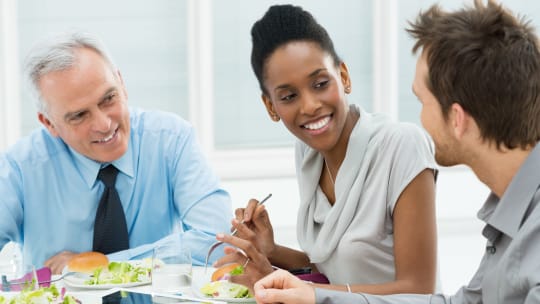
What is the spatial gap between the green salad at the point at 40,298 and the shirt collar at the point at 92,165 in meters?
0.86

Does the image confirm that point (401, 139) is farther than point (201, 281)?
Yes

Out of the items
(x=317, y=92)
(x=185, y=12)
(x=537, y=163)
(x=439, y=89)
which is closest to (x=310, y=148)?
(x=317, y=92)

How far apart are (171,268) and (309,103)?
565mm

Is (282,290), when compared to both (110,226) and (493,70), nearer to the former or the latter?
(493,70)

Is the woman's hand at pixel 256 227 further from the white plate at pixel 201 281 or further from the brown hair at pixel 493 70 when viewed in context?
the brown hair at pixel 493 70

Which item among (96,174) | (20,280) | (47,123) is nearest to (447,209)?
(96,174)

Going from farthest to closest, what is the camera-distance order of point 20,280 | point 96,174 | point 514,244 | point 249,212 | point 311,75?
point 96,174 → point 249,212 → point 311,75 → point 20,280 → point 514,244

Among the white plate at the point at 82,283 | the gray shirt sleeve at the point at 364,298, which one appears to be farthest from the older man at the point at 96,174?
the gray shirt sleeve at the point at 364,298

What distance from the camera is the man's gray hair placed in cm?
254

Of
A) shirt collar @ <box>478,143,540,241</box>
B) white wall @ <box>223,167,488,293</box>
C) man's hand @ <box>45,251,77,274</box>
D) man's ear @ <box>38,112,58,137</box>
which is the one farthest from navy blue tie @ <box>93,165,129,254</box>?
white wall @ <box>223,167,488,293</box>

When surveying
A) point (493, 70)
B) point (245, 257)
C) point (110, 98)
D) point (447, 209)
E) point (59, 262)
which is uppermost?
point (493, 70)

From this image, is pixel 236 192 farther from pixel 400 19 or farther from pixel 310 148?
pixel 310 148

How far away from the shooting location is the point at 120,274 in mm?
2098

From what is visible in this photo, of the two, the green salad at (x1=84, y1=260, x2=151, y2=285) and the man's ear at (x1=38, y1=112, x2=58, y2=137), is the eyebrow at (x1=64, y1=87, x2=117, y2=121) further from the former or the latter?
the green salad at (x1=84, y1=260, x2=151, y2=285)
